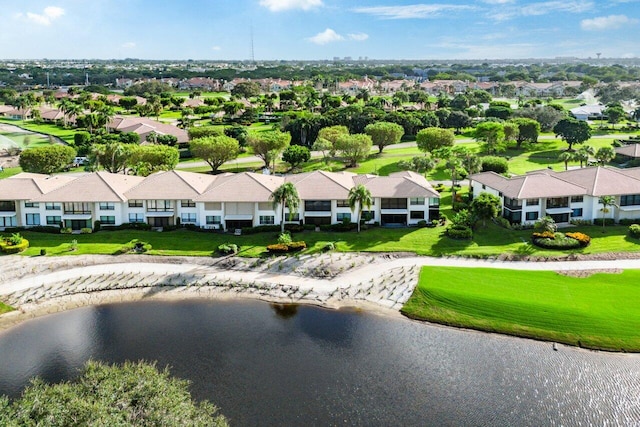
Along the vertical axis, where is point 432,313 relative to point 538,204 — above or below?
below

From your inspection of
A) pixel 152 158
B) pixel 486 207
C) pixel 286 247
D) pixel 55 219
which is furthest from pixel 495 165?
pixel 55 219

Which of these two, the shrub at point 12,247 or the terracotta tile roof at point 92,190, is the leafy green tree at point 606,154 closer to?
the terracotta tile roof at point 92,190

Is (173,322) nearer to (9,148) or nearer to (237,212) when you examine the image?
(237,212)

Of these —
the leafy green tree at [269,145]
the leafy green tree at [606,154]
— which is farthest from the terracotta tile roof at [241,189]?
the leafy green tree at [606,154]

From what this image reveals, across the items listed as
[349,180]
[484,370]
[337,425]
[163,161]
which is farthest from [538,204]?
[163,161]

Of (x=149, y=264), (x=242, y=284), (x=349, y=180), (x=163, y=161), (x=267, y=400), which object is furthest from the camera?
(x=163, y=161)

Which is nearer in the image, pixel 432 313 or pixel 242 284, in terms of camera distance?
pixel 432 313

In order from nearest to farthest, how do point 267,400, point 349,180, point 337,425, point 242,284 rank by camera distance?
point 337,425
point 267,400
point 242,284
point 349,180

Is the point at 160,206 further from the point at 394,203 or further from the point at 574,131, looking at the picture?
the point at 574,131
